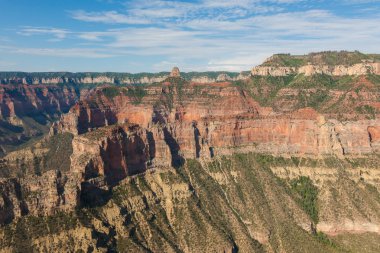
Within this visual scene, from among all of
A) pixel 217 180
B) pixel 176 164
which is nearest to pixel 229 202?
pixel 217 180

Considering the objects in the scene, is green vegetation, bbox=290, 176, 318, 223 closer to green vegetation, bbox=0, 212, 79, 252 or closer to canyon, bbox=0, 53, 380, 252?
canyon, bbox=0, 53, 380, 252


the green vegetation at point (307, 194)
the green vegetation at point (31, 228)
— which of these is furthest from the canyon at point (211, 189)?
the green vegetation at point (307, 194)

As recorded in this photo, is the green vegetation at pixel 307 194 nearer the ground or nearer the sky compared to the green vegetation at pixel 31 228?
nearer the ground

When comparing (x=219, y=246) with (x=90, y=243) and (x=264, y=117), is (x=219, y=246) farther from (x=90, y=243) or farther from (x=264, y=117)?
(x=264, y=117)

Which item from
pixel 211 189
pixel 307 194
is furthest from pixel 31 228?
pixel 307 194

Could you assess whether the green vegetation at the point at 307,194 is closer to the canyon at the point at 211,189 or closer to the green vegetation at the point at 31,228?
the canyon at the point at 211,189

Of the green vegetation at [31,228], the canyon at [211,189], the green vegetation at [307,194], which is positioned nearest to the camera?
the green vegetation at [31,228]

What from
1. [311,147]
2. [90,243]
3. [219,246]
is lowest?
[219,246]
